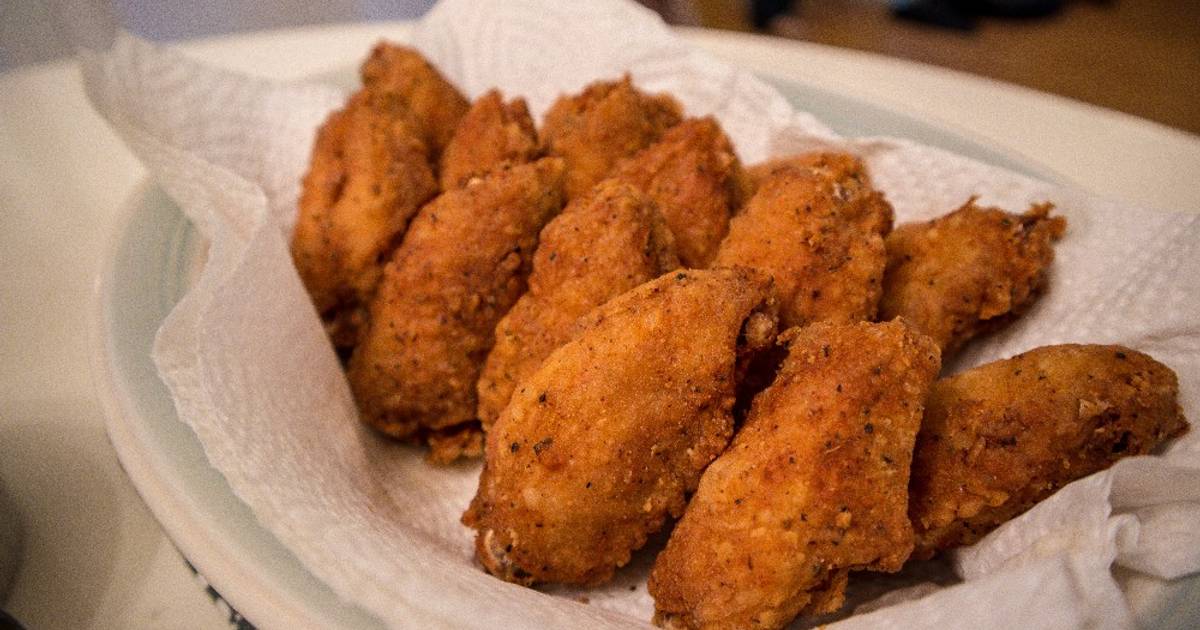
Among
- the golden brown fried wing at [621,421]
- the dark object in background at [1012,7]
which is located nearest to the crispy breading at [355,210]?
the golden brown fried wing at [621,421]

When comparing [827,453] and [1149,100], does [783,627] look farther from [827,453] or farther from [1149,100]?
[1149,100]

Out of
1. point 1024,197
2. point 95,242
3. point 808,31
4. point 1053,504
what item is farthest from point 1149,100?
point 95,242

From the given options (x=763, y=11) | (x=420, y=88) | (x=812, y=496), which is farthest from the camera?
(x=763, y=11)

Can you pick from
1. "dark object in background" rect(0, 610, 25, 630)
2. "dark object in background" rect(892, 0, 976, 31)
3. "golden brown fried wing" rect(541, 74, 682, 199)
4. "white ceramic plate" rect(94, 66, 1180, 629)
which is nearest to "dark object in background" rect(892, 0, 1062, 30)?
"dark object in background" rect(892, 0, 976, 31)

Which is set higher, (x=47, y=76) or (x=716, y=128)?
(x=716, y=128)

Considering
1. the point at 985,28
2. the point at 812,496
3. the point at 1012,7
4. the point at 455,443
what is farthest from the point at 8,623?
the point at 1012,7

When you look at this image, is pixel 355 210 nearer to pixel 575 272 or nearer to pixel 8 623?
pixel 575 272

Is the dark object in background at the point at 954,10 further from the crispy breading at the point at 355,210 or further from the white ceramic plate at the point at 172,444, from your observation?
the crispy breading at the point at 355,210

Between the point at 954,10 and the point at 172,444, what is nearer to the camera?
the point at 172,444

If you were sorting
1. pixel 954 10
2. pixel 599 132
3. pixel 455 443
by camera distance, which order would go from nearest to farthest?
pixel 455 443, pixel 599 132, pixel 954 10
